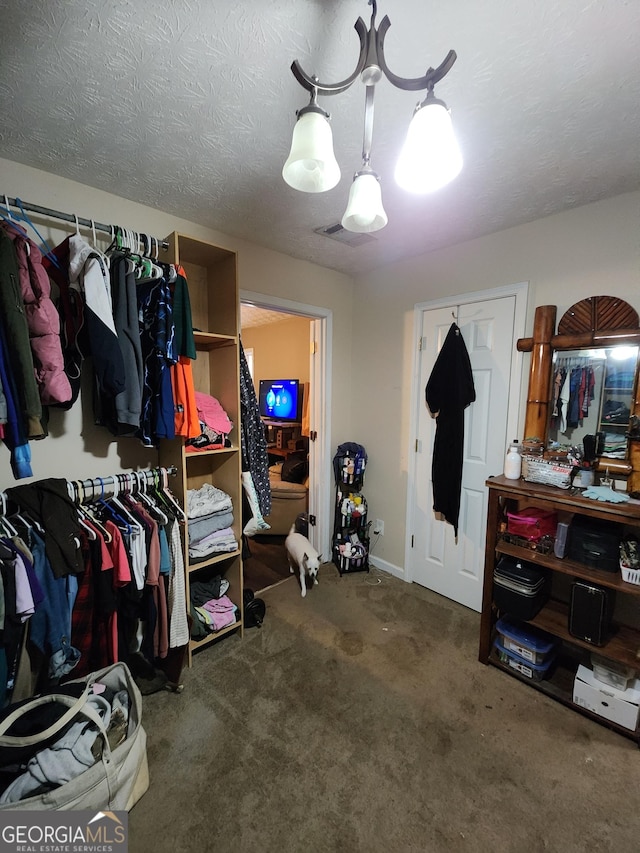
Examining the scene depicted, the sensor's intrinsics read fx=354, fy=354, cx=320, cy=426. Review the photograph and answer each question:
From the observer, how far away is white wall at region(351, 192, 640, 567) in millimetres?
1801

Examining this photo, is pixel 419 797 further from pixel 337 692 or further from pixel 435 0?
pixel 435 0

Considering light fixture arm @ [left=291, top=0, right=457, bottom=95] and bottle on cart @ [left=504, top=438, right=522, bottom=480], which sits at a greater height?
light fixture arm @ [left=291, top=0, right=457, bottom=95]

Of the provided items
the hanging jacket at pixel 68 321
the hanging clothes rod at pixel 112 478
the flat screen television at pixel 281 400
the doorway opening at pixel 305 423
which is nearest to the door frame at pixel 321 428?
the doorway opening at pixel 305 423

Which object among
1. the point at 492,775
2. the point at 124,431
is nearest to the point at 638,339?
the point at 492,775

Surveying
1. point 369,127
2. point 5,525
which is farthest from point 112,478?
point 369,127

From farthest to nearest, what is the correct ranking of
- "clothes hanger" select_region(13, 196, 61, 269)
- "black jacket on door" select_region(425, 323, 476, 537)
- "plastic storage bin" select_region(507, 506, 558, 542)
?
"black jacket on door" select_region(425, 323, 476, 537)
"plastic storage bin" select_region(507, 506, 558, 542)
"clothes hanger" select_region(13, 196, 61, 269)

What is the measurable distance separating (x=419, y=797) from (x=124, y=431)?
73.3 inches

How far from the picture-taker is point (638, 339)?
1718 millimetres

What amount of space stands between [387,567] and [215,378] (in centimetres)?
Answer: 206

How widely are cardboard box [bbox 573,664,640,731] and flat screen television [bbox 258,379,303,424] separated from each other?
131 inches

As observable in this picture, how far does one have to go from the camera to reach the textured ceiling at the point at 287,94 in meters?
0.93

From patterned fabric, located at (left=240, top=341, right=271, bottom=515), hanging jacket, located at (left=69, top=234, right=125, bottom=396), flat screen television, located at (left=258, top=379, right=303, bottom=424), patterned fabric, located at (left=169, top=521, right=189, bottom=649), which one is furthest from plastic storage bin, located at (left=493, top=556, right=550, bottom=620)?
flat screen television, located at (left=258, top=379, right=303, bottom=424)

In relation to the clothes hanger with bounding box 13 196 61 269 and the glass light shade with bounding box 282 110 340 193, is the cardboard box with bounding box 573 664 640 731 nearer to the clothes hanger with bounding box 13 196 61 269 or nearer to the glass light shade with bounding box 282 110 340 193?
the glass light shade with bounding box 282 110 340 193

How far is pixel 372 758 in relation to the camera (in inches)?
57.4
